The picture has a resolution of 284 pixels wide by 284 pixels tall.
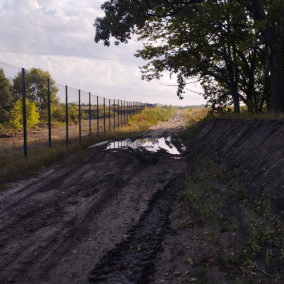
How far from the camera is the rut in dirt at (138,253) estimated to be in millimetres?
4359

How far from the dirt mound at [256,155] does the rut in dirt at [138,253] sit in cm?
213

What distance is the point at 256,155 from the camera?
32.0 feet

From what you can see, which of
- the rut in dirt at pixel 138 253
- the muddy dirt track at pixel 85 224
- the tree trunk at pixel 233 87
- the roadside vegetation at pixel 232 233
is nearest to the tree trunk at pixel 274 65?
the tree trunk at pixel 233 87

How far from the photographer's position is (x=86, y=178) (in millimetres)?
10289

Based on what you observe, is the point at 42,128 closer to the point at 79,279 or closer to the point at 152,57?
the point at 152,57

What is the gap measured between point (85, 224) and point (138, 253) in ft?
4.93

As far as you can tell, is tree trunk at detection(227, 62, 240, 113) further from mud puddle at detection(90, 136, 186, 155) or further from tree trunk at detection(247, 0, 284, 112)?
mud puddle at detection(90, 136, 186, 155)

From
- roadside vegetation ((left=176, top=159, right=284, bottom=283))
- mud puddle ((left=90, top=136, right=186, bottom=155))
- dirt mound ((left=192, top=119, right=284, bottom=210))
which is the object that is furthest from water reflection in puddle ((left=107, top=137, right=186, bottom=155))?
roadside vegetation ((left=176, top=159, right=284, bottom=283))

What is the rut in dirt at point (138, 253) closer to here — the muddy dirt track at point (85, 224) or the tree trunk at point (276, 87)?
the muddy dirt track at point (85, 224)

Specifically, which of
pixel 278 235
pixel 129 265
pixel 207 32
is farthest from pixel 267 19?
pixel 129 265

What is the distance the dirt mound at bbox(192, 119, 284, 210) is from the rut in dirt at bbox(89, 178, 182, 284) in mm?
2132

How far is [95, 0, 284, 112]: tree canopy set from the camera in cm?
1547

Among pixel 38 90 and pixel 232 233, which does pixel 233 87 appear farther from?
pixel 38 90

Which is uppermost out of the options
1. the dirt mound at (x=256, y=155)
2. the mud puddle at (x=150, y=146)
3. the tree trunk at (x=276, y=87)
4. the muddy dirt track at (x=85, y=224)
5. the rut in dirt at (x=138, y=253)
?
the tree trunk at (x=276, y=87)
